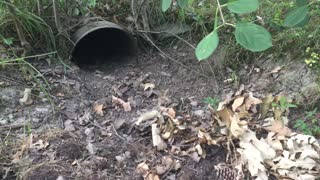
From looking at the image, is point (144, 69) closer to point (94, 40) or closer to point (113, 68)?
point (113, 68)

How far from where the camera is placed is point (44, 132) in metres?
2.71

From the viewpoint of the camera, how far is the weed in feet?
7.77

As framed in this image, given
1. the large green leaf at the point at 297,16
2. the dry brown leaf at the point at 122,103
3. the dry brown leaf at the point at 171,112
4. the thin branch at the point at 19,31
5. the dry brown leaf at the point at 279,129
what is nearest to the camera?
the large green leaf at the point at 297,16

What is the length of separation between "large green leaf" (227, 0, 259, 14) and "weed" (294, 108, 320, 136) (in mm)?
1346

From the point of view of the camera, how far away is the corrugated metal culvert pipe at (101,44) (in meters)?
3.60

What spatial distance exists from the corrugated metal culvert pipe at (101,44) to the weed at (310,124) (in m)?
1.79

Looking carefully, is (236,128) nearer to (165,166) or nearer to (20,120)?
(165,166)

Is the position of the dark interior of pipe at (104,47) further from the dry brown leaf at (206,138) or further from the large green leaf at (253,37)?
the large green leaf at (253,37)

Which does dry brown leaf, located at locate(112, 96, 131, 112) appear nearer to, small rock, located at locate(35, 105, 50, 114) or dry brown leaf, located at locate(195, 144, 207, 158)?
small rock, located at locate(35, 105, 50, 114)

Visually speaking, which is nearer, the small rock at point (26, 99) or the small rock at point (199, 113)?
the small rock at point (199, 113)

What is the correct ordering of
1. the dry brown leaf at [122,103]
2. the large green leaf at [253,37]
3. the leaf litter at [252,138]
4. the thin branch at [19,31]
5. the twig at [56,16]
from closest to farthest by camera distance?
the large green leaf at [253,37] < the leaf litter at [252,138] < the dry brown leaf at [122,103] < the thin branch at [19,31] < the twig at [56,16]

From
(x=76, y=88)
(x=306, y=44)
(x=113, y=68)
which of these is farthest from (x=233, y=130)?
(x=113, y=68)

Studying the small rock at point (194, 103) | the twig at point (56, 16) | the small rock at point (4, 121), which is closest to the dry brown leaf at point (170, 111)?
the small rock at point (194, 103)

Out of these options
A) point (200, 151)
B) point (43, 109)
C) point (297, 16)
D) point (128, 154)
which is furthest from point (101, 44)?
point (297, 16)
